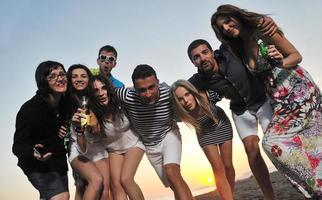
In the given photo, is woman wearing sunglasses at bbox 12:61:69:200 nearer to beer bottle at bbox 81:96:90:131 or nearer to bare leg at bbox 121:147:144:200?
beer bottle at bbox 81:96:90:131

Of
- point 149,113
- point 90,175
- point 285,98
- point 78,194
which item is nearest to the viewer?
point 285,98

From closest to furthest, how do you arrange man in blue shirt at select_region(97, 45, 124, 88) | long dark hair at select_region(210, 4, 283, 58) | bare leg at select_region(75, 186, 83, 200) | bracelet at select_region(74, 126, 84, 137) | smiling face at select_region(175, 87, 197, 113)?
1. long dark hair at select_region(210, 4, 283, 58)
2. bracelet at select_region(74, 126, 84, 137)
3. smiling face at select_region(175, 87, 197, 113)
4. bare leg at select_region(75, 186, 83, 200)
5. man in blue shirt at select_region(97, 45, 124, 88)

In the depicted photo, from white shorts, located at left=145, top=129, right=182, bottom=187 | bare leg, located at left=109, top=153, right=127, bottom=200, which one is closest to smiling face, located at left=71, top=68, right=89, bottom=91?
bare leg, located at left=109, top=153, right=127, bottom=200

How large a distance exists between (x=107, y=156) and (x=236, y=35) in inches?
122

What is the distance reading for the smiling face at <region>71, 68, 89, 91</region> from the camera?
21.1ft

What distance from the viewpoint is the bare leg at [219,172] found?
6473 millimetres

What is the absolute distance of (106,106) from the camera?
20.9ft

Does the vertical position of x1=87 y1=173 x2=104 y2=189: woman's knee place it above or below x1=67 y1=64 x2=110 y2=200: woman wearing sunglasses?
below

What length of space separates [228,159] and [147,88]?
6.13 ft

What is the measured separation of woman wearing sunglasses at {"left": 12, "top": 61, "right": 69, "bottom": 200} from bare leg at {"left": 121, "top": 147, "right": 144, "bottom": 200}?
966 millimetres

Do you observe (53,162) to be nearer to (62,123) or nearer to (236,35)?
(62,123)

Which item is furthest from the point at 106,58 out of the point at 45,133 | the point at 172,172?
the point at 172,172

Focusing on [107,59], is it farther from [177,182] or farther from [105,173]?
[177,182]

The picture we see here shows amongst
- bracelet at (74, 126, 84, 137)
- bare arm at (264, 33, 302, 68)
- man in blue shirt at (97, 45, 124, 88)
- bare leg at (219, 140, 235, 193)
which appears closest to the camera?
bare arm at (264, 33, 302, 68)
